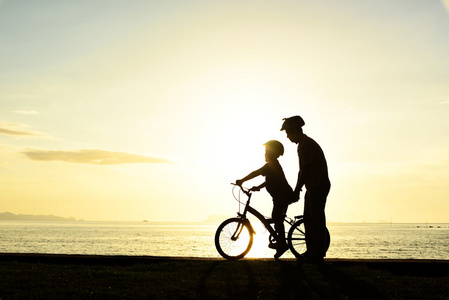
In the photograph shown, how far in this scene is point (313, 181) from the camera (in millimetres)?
10133

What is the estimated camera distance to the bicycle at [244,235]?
11.1 m

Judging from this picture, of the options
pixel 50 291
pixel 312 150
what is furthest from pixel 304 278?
pixel 50 291

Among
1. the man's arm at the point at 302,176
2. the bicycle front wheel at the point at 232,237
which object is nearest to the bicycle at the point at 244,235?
the bicycle front wheel at the point at 232,237

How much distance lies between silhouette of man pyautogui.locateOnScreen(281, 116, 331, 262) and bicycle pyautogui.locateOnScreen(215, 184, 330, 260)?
2.30ft

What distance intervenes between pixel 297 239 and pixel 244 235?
1226 millimetres

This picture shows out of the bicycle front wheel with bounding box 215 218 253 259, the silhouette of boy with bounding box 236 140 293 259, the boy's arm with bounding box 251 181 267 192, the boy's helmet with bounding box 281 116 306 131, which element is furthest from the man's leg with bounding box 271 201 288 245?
the boy's helmet with bounding box 281 116 306 131

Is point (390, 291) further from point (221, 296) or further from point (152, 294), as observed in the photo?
point (152, 294)

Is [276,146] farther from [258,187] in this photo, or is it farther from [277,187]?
[258,187]

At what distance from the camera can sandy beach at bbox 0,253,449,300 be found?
25.2 ft

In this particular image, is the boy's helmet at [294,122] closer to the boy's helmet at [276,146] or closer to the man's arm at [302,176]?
the boy's helmet at [276,146]

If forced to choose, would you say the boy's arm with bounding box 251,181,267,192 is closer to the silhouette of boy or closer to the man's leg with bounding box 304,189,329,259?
the silhouette of boy

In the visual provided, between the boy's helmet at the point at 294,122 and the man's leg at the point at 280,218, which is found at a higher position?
the boy's helmet at the point at 294,122

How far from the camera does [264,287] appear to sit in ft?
26.6

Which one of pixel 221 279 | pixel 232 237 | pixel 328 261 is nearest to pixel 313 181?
pixel 328 261
